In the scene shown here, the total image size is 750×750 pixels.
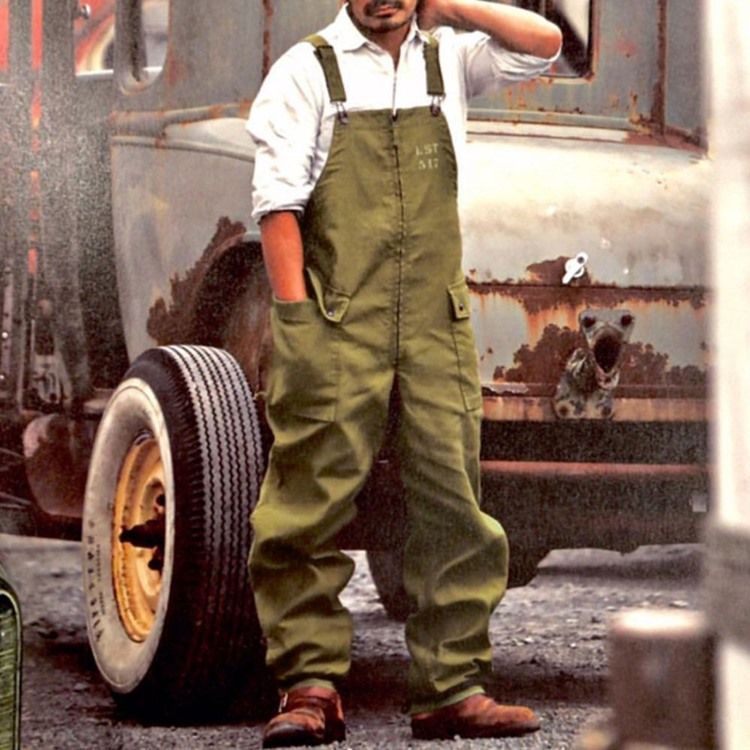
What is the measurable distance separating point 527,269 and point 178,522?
572 mm

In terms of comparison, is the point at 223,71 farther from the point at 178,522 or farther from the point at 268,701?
the point at 268,701

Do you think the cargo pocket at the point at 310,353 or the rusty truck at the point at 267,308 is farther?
the rusty truck at the point at 267,308

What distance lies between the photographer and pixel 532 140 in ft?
10.7

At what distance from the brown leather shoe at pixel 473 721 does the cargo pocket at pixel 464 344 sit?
0.39 meters

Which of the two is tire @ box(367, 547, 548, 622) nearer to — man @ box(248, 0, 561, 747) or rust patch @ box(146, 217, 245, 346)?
rust patch @ box(146, 217, 245, 346)

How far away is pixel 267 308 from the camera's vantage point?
3131 mm

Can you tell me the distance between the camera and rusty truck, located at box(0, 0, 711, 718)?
3.08 meters

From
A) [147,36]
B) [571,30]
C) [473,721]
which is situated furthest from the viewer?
[147,36]

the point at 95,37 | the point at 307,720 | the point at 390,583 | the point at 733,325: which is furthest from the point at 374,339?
the point at 733,325

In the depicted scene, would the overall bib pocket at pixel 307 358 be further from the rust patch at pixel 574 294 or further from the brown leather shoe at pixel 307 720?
the brown leather shoe at pixel 307 720

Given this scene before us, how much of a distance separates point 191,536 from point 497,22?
78 cm

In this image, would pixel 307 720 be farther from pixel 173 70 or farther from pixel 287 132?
pixel 173 70

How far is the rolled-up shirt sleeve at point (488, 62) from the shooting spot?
2.98 meters

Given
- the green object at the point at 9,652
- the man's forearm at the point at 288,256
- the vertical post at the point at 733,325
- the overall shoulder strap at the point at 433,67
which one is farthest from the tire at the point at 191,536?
the vertical post at the point at 733,325
